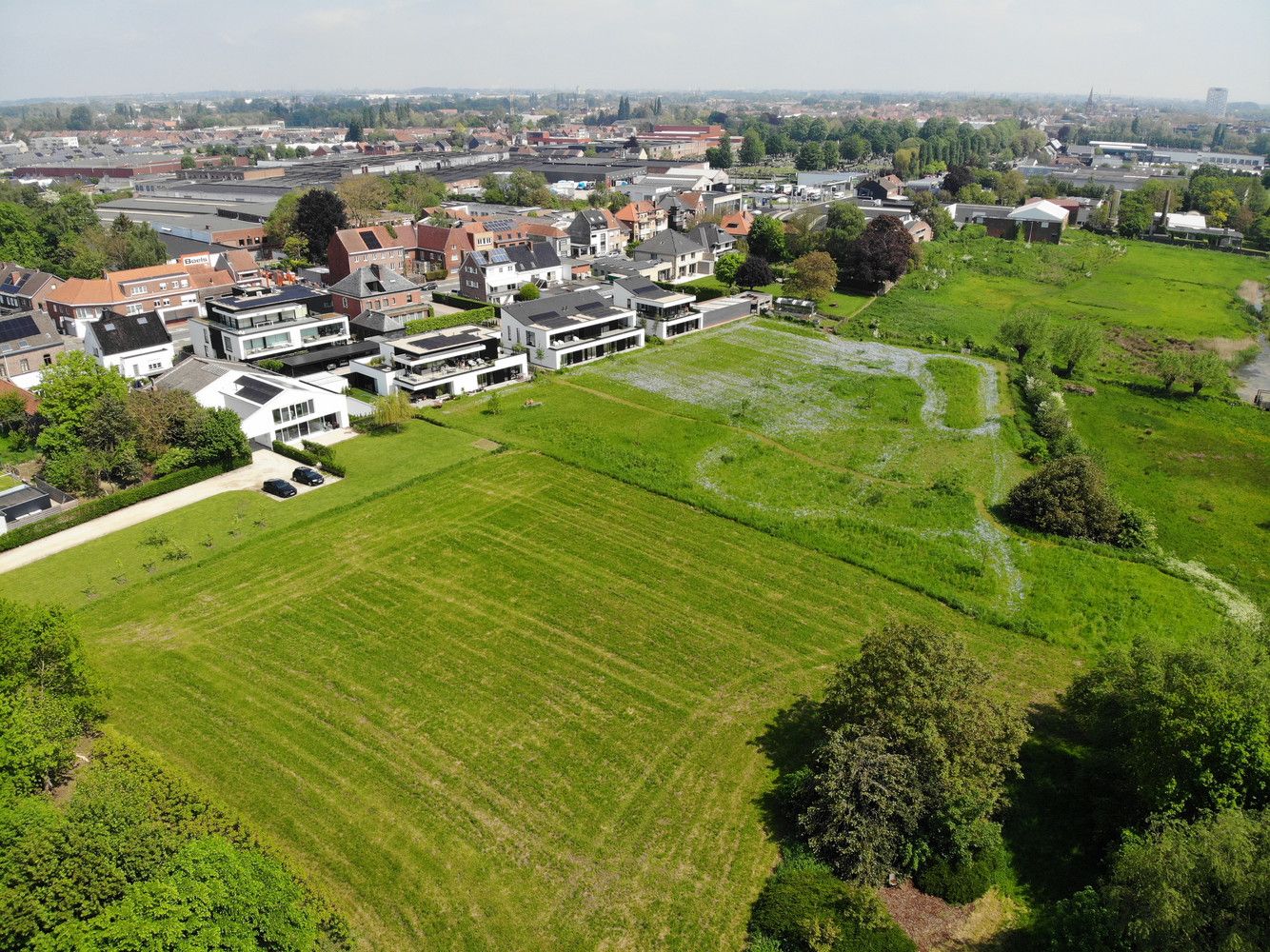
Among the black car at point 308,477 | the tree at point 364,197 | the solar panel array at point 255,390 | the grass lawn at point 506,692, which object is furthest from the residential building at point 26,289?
the grass lawn at point 506,692

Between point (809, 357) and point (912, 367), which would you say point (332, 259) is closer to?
point (809, 357)

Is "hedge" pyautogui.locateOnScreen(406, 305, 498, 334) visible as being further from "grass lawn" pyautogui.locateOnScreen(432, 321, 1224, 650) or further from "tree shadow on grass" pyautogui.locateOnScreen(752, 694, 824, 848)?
"tree shadow on grass" pyautogui.locateOnScreen(752, 694, 824, 848)

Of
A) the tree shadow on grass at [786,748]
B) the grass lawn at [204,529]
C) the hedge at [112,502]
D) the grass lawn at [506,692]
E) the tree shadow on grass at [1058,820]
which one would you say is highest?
the hedge at [112,502]

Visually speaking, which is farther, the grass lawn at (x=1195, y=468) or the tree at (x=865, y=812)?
the grass lawn at (x=1195, y=468)

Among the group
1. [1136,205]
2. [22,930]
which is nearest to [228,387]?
[22,930]

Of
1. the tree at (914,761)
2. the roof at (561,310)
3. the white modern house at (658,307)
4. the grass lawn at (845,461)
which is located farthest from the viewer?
the white modern house at (658,307)

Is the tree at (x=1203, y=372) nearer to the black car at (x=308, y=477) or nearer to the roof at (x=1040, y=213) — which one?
the black car at (x=308, y=477)

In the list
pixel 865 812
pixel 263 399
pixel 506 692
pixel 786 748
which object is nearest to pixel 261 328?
pixel 263 399
